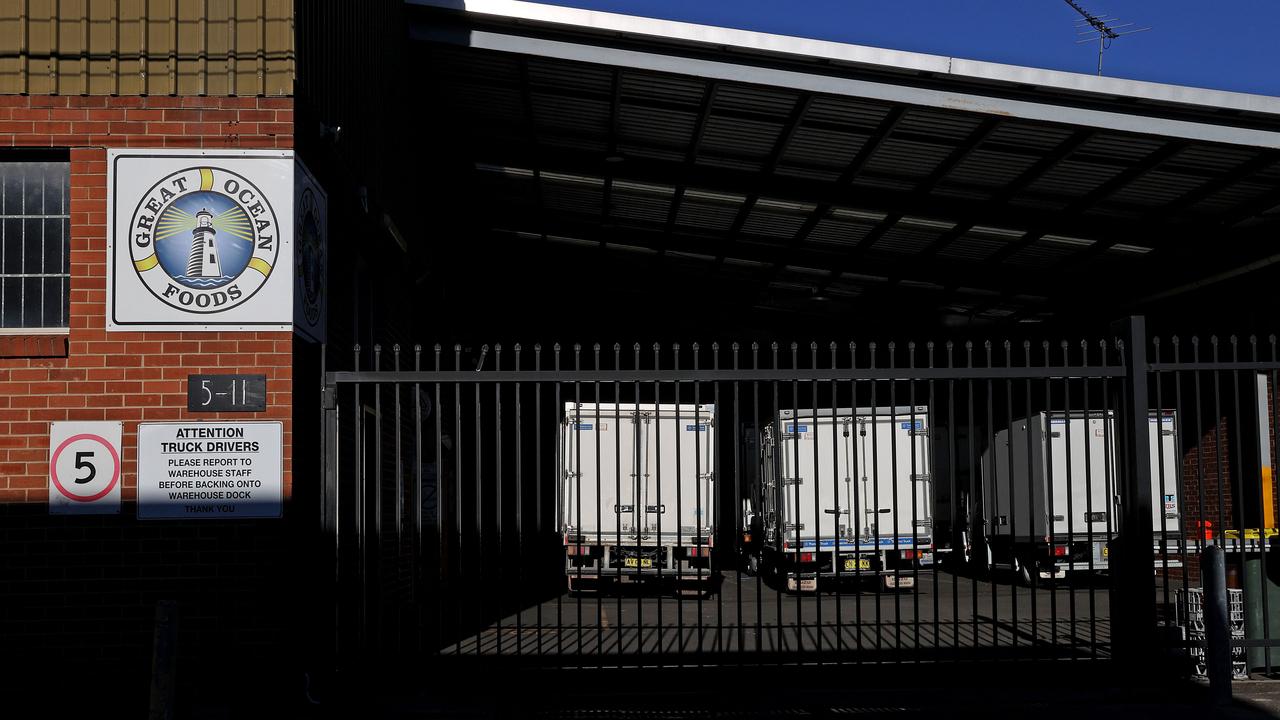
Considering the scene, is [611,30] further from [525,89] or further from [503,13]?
[525,89]

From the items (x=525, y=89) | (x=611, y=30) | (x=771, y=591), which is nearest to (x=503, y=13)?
(x=611, y=30)

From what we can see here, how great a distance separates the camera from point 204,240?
324 inches

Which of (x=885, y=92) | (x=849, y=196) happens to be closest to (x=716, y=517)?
(x=885, y=92)

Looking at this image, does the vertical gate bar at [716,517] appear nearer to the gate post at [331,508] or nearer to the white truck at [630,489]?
the white truck at [630,489]

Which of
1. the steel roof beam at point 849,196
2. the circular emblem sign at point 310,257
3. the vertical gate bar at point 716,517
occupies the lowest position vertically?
the vertical gate bar at point 716,517

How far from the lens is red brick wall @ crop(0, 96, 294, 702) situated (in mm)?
7977

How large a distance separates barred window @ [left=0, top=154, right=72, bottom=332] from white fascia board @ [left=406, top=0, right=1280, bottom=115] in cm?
531

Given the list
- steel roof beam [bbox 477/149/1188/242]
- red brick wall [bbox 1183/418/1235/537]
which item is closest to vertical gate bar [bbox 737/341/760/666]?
steel roof beam [bbox 477/149/1188/242]

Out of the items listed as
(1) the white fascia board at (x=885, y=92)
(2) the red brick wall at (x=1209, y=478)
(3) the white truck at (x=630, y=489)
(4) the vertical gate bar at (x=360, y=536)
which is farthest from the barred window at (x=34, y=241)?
(2) the red brick wall at (x=1209, y=478)

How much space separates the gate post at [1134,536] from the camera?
7.96 metres

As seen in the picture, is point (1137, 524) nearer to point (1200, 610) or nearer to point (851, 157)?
point (1200, 610)

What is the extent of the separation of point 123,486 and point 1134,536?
658 cm

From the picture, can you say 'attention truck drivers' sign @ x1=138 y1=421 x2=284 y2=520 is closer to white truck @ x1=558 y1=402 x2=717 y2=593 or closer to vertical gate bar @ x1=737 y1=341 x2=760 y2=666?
vertical gate bar @ x1=737 y1=341 x2=760 y2=666

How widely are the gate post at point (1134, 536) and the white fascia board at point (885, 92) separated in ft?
16.1
